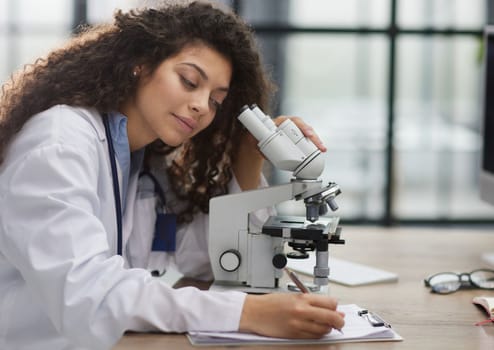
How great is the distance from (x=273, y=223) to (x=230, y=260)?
5.6 inches

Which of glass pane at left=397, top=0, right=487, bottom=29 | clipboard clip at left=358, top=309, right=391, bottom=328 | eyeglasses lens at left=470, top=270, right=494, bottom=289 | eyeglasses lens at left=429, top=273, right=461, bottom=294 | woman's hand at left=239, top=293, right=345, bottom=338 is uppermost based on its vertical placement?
glass pane at left=397, top=0, right=487, bottom=29

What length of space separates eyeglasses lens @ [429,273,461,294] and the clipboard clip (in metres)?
0.28

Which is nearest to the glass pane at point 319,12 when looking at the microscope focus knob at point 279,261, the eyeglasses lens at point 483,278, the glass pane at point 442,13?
the glass pane at point 442,13

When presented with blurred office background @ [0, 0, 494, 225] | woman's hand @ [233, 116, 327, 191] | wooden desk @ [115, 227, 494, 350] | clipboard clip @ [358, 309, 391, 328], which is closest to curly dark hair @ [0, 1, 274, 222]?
woman's hand @ [233, 116, 327, 191]

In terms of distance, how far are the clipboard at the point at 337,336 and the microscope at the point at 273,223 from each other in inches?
7.4

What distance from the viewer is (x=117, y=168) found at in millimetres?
1775

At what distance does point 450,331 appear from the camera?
1.55 metres

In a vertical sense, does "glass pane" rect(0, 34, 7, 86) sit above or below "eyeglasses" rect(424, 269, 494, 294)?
above

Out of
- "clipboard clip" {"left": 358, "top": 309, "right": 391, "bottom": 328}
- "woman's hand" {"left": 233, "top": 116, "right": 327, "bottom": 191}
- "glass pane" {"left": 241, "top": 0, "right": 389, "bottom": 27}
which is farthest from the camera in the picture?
"glass pane" {"left": 241, "top": 0, "right": 389, "bottom": 27}

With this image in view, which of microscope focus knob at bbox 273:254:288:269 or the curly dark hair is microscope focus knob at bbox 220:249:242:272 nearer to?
microscope focus knob at bbox 273:254:288:269

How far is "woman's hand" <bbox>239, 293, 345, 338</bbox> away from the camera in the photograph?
1.44 m

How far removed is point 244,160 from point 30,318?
79cm

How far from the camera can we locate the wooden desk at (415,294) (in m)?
1.46

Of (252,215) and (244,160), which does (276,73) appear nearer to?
(244,160)
